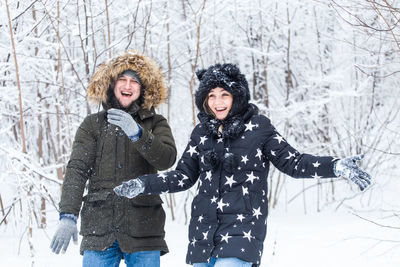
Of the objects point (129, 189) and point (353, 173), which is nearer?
point (353, 173)

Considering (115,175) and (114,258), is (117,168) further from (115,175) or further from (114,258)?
(114,258)

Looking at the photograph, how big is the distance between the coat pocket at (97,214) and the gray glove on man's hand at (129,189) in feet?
0.67

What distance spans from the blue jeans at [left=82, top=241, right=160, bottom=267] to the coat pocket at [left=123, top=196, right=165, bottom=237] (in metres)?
0.11

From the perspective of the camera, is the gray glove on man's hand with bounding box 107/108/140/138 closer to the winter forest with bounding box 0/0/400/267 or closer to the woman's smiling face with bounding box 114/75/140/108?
the woman's smiling face with bounding box 114/75/140/108

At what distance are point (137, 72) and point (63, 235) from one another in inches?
41.2

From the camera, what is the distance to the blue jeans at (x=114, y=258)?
266 centimetres

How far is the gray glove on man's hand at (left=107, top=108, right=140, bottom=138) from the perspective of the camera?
2.55 meters

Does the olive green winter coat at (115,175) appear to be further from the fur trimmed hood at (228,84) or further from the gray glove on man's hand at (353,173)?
the gray glove on man's hand at (353,173)

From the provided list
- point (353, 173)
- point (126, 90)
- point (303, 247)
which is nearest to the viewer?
point (353, 173)

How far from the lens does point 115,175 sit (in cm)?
276

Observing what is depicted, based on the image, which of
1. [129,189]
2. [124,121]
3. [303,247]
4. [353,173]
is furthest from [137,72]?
[303,247]

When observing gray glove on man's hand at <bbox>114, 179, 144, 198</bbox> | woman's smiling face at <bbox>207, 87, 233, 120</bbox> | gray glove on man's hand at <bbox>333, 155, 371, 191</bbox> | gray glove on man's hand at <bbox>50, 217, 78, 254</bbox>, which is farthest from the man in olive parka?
gray glove on man's hand at <bbox>333, 155, 371, 191</bbox>

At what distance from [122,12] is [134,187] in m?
3.10

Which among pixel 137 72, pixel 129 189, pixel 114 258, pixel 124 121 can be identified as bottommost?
pixel 114 258
